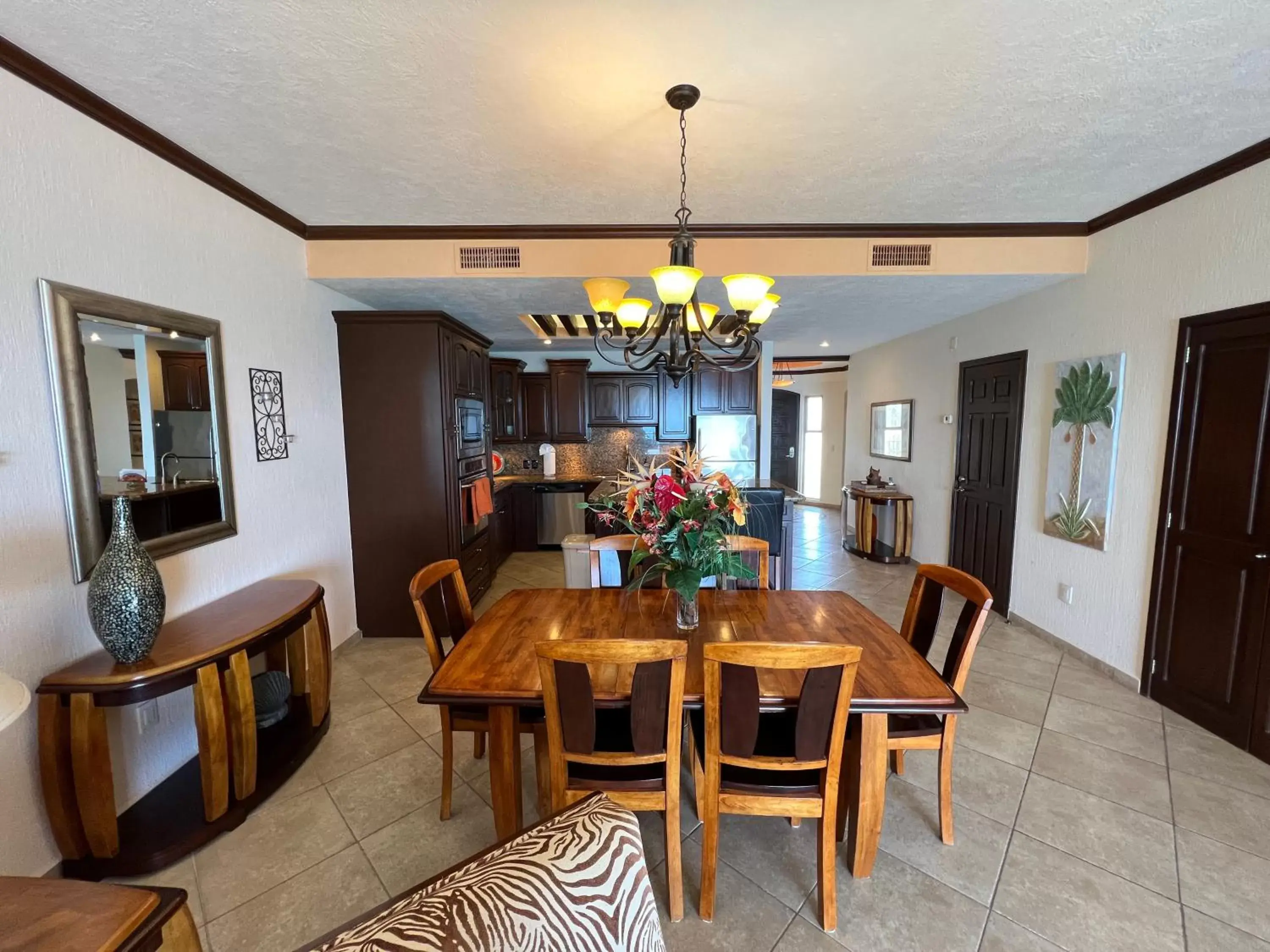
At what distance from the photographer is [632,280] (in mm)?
3131

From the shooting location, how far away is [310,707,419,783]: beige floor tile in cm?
229

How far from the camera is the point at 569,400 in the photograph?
6172 mm

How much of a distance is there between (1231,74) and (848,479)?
19.9ft

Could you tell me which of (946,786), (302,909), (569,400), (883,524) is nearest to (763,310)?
(946,786)

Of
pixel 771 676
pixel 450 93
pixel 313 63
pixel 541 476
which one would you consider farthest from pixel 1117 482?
pixel 541 476

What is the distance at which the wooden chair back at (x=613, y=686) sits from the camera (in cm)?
134

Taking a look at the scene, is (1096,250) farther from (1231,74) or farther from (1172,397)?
(1231,74)

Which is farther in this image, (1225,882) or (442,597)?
(442,597)

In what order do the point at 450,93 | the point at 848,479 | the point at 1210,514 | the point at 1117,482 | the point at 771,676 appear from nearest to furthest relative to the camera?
the point at 771,676
the point at 450,93
the point at 1210,514
the point at 1117,482
the point at 848,479

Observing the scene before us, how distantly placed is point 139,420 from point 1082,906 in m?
3.75

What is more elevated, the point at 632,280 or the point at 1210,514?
the point at 632,280

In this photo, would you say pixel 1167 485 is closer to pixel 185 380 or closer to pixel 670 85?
pixel 670 85

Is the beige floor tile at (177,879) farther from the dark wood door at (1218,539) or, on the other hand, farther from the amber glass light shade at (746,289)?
the dark wood door at (1218,539)

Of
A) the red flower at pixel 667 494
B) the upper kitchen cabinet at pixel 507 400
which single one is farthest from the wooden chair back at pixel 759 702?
the upper kitchen cabinet at pixel 507 400
